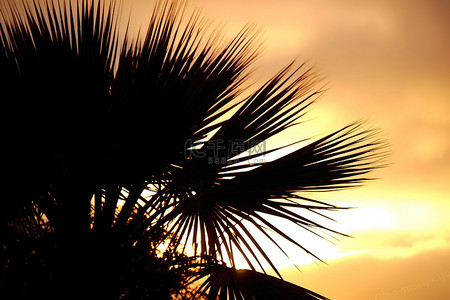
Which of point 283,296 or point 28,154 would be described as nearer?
point 28,154

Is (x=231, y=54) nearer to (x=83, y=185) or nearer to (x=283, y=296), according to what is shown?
(x=83, y=185)

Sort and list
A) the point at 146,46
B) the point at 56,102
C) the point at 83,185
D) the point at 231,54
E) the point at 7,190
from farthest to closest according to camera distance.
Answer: the point at 231,54
the point at 146,46
the point at 83,185
the point at 7,190
the point at 56,102

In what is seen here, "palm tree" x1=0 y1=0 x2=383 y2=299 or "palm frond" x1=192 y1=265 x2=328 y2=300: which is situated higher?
"palm tree" x1=0 y1=0 x2=383 y2=299

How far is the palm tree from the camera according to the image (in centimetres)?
170

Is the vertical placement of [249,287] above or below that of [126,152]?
below

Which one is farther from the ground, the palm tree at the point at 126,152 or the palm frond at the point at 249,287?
the palm tree at the point at 126,152

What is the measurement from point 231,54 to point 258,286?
1.47 metres

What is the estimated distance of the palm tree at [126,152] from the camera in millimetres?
1701

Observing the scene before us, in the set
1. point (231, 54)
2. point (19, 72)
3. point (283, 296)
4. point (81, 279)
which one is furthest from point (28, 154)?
point (283, 296)

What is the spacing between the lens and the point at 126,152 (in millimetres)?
1924

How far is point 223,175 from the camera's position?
2.39m

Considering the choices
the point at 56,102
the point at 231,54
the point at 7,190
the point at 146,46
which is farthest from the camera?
the point at 231,54

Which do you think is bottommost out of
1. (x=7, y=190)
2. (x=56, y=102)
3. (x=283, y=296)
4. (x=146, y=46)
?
(x=283, y=296)

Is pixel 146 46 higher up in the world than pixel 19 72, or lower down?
higher up
